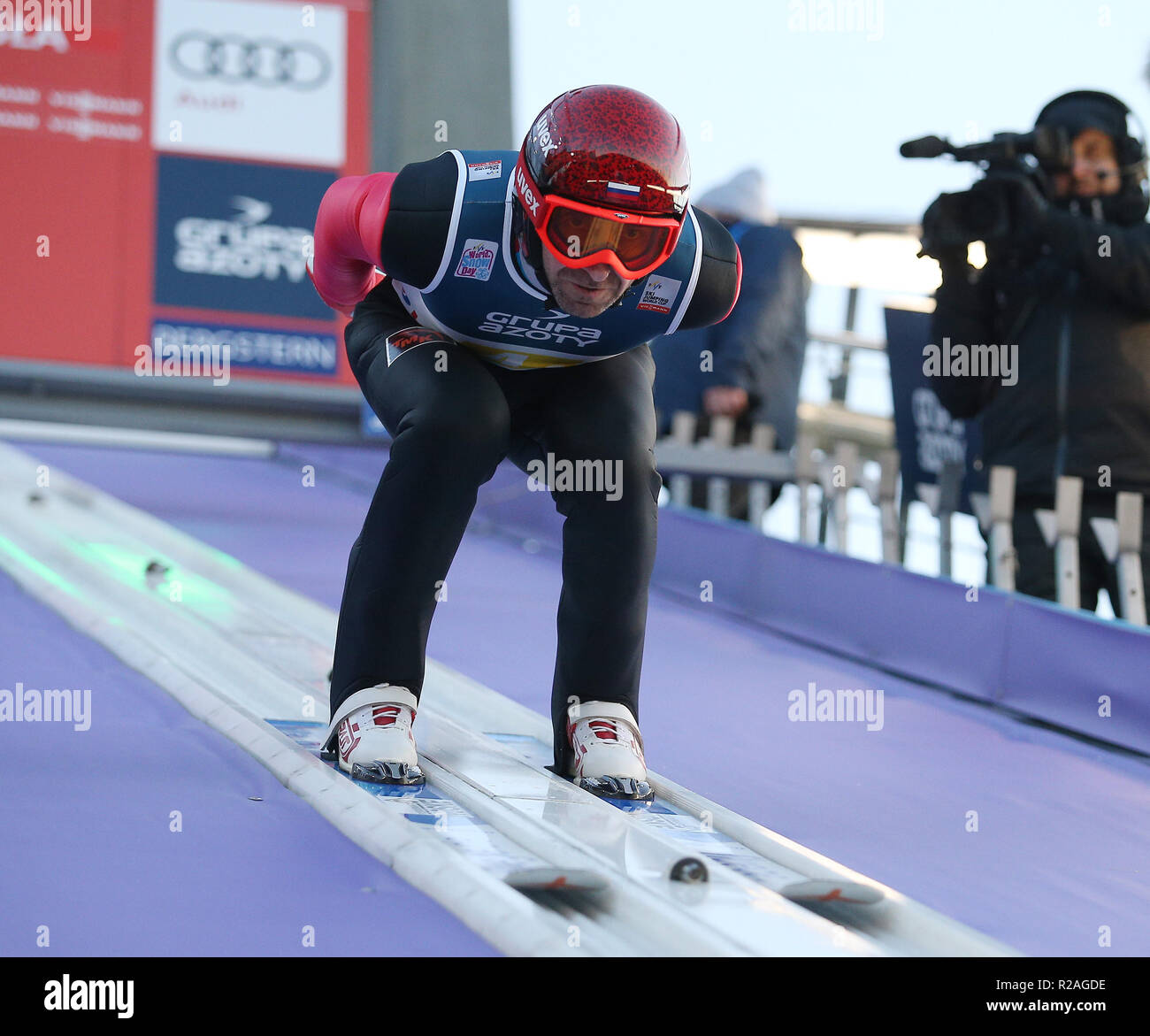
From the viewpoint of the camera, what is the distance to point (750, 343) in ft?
18.5

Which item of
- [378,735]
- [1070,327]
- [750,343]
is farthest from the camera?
[750,343]

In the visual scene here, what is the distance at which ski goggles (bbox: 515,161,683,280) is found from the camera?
7.22ft

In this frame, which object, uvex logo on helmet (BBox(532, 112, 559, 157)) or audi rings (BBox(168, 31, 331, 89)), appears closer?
uvex logo on helmet (BBox(532, 112, 559, 157))

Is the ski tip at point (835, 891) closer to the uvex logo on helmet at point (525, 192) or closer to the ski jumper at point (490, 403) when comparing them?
the ski jumper at point (490, 403)

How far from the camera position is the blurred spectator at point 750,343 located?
5629 mm

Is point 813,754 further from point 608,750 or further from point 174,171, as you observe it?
point 174,171

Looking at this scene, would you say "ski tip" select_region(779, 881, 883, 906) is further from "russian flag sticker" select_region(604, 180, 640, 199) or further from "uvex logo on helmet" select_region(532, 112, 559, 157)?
"uvex logo on helmet" select_region(532, 112, 559, 157)

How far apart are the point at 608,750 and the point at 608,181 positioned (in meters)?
0.96

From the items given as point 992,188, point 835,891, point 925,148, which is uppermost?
point 925,148

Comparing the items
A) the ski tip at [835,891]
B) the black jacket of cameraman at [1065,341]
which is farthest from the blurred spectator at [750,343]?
the ski tip at [835,891]

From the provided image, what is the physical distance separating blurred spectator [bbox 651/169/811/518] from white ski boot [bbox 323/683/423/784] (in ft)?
10.9

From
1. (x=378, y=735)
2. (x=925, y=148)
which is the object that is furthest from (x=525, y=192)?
(x=925, y=148)

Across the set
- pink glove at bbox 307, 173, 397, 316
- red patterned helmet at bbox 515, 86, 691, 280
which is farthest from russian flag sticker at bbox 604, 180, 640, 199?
pink glove at bbox 307, 173, 397, 316
